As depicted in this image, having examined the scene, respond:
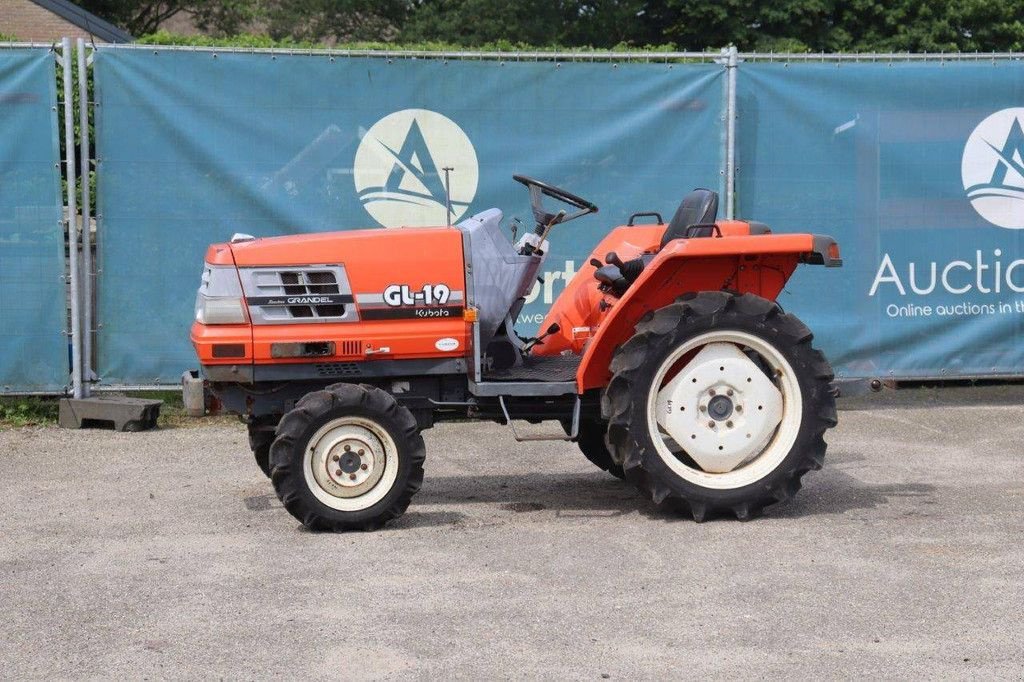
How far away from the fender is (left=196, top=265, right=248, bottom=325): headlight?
167 cm

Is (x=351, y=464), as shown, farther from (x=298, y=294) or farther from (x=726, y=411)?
(x=726, y=411)

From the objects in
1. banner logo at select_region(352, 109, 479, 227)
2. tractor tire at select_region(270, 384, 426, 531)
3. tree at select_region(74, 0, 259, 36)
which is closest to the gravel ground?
tractor tire at select_region(270, 384, 426, 531)

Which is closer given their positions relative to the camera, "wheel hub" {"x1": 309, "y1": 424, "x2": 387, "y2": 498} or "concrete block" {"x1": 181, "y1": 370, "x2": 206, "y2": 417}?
"wheel hub" {"x1": 309, "y1": 424, "x2": 387, "y2": 498}

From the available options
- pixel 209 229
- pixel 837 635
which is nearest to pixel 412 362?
pixel 837 635

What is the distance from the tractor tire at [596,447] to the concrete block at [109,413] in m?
3.24

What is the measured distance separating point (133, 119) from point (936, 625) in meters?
6.59

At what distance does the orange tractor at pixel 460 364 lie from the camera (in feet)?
21.7

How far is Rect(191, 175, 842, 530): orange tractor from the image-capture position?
21.7 ft

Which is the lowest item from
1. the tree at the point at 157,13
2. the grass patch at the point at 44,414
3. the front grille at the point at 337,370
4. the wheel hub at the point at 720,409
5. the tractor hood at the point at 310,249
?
the grass patch at the point at 44,414

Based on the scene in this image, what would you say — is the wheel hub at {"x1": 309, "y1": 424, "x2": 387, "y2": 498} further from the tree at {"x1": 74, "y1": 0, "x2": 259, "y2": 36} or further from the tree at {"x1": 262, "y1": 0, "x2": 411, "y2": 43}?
the tree at {"x1": 74, "y1": 0, "x2": 259, "y2": 36}

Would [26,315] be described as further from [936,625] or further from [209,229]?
[936,625]

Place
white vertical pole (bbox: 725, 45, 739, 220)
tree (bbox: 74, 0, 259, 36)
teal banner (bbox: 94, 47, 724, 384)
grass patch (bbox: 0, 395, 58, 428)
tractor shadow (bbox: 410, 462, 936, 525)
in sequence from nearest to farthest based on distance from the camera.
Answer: tractor shadow (bbox: 410, 462, 936, 525) < teal banner (bbox: 94, 47, 724, 384) < grass patch (bbox: 0, 395, 58, 428) < white vertical pole (bbox: 725, 45, 739, 220) < tree (bbox: 74, 0, 259, 36)

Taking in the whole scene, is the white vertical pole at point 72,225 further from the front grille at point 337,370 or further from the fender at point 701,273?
the fender at point 701,273

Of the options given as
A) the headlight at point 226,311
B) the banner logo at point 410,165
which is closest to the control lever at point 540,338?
the headlight at point 226,311
